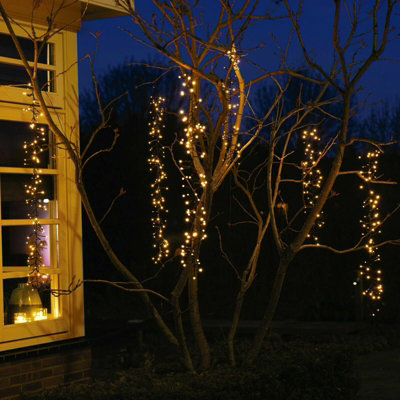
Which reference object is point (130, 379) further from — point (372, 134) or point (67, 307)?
point (372, 134)

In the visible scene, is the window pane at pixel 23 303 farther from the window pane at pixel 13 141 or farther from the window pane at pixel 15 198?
the window pane at pixel 13 141

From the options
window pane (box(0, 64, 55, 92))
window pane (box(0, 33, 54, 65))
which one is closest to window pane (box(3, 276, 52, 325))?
window pane (box(0, 64, 55, 92))

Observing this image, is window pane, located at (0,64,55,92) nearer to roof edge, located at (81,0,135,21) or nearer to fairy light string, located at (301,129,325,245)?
roof edge, located at (81,0,135,21)

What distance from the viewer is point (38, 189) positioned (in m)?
6.54

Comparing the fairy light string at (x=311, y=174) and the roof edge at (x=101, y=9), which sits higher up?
the roof edge at (x=101, y=9)

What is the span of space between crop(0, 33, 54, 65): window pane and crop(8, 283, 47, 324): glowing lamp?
200 centimetres

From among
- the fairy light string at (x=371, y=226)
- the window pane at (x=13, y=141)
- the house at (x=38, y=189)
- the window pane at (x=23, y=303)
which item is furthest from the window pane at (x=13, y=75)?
the fairy light string at (x=371, y=226)

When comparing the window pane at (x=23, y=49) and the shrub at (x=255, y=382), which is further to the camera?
the window pane at (x=23, y=49)

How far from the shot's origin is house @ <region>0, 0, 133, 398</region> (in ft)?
20.5

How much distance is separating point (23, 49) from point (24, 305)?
2.25m

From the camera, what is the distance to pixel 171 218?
14.7m

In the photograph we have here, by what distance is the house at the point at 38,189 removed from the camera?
6246mm

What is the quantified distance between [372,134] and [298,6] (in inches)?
568

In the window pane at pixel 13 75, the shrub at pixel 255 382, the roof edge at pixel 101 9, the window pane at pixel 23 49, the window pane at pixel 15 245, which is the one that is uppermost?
the roof edge at pixel 101 9
